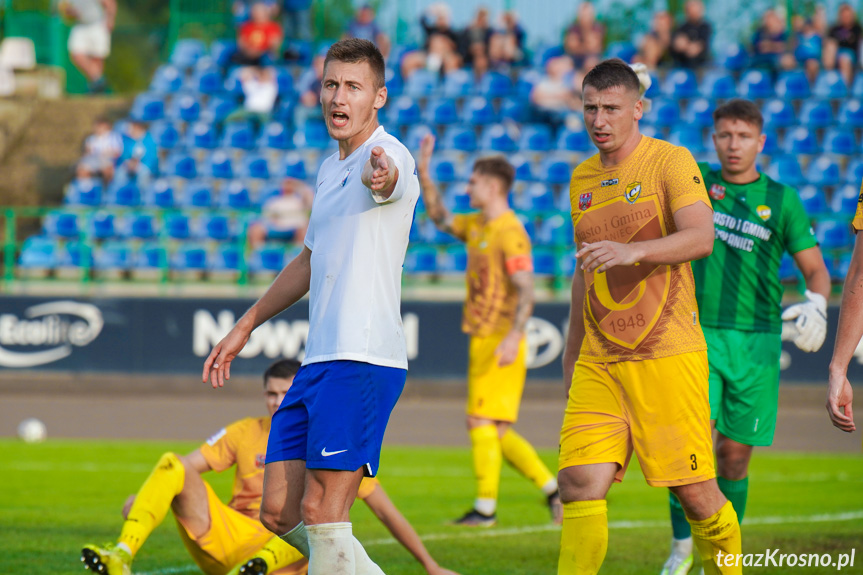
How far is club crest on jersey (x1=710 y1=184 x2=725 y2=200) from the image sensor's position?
19.6 ft

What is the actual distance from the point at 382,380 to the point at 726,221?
2727 millimetres

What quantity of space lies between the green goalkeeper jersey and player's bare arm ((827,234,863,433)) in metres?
2.01

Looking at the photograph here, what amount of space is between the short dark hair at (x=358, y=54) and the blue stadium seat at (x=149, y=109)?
18919 mm

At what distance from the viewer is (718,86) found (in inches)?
789

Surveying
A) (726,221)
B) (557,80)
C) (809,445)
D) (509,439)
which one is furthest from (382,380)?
A: (557,80)

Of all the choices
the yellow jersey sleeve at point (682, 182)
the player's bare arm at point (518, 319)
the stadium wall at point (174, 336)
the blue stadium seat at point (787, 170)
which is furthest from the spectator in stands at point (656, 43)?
the yellow jersey sleeve at point (682, 182)

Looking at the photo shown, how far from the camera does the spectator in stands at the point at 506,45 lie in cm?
2122

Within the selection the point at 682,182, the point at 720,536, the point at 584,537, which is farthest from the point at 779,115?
the point at 584,537

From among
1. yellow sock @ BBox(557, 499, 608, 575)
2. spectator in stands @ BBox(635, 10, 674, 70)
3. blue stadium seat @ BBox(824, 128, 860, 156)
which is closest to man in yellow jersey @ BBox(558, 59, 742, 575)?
yellow sock @ BBox(557, 499, 608, 575)

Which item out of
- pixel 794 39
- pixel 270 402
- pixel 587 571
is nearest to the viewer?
pixel 587 571

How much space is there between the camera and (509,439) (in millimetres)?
8000

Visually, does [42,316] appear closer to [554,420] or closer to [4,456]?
[4,456]

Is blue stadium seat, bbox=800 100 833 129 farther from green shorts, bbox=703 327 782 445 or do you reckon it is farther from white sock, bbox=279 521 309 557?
white sock, bbox=279 521 309 557

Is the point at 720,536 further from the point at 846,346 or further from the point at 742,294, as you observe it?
the point at 742,294
